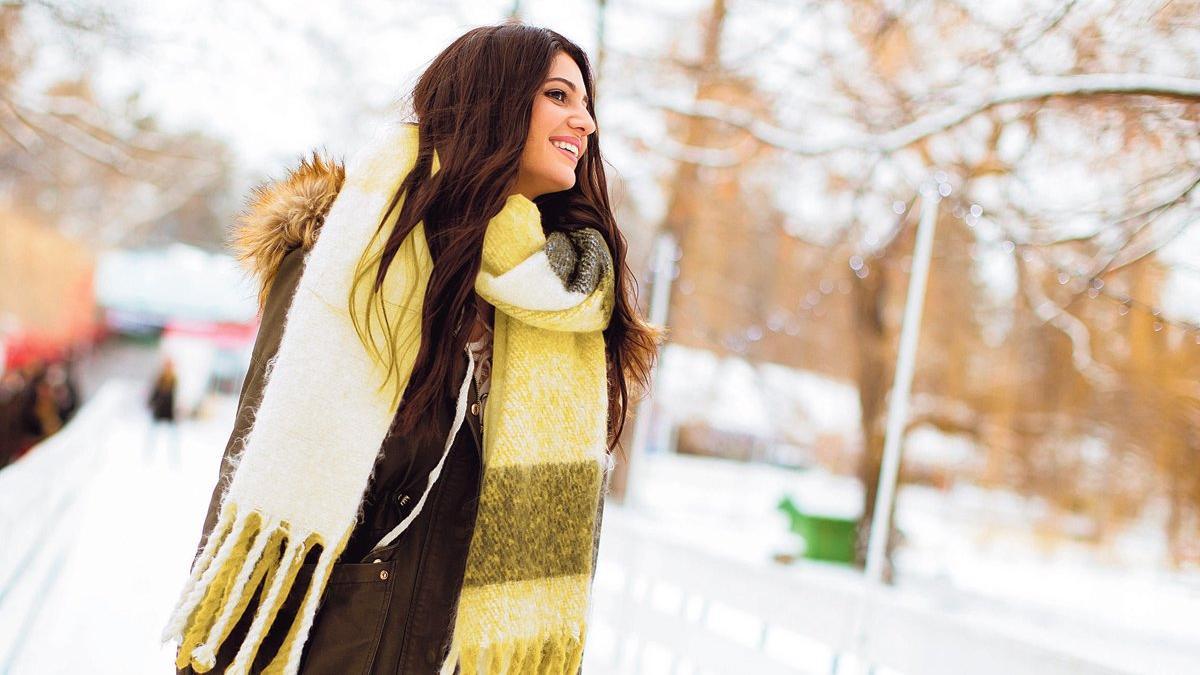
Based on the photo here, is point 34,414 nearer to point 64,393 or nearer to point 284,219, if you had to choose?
point 64,393

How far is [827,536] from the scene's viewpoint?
9.15 meters

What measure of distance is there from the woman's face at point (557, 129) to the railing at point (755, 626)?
196 cm

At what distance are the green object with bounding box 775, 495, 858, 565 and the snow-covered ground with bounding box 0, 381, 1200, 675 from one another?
0.22 m

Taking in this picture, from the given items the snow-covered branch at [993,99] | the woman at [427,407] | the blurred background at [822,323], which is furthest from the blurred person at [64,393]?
the woman at [427,407]

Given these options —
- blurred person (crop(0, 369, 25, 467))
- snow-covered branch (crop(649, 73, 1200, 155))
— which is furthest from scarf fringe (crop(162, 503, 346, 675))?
blurred person (crop(0, 369, 25, 467))

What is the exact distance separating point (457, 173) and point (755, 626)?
101 inches

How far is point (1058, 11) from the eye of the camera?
429 centimetres

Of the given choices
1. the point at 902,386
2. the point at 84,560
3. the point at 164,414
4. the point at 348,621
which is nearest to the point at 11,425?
the point at 164,414

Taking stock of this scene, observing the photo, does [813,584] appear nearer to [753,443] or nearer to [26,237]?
[753,443]

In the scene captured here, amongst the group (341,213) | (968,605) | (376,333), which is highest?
(341,213)

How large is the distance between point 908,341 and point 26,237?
20921mm

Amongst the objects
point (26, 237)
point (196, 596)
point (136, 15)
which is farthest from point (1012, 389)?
point (26, 237)

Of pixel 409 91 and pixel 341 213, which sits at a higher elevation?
pixel 409 91

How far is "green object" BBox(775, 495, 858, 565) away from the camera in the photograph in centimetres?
908
